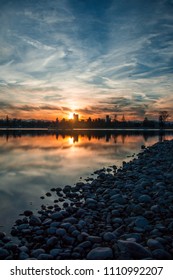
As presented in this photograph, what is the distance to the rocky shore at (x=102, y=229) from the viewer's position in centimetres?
393

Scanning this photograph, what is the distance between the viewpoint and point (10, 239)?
477 centimetres

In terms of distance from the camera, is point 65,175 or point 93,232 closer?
point 93,232

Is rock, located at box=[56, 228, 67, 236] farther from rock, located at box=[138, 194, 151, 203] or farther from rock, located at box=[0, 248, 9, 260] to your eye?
rock, located at box=[138, 194, 151, 203]

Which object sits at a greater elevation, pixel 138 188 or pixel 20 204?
pixel 138 188

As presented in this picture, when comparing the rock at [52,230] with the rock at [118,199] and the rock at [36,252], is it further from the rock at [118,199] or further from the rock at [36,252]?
the rock at [118,199]

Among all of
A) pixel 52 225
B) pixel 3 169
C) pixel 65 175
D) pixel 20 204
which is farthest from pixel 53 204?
pixel 3 169

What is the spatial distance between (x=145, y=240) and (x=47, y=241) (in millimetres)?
1829

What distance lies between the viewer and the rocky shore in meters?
3.93

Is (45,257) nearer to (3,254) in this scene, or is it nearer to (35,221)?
(3,254)

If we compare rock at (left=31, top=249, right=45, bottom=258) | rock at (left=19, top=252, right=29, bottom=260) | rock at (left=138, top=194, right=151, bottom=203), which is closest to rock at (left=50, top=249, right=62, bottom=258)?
rock at (left=31, top=249, right=45, bottom=258)

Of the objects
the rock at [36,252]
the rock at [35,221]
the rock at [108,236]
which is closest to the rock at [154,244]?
the rock at [108,236]

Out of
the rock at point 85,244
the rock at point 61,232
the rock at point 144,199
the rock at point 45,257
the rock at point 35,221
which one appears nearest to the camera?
the rock at point 45,257

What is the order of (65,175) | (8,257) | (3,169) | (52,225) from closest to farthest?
(8,257) < (52,225) < (65,175) < (3,169)
